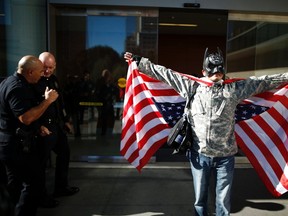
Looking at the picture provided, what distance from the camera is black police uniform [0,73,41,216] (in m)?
3.04

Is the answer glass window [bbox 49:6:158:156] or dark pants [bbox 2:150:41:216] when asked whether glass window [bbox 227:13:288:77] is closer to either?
glass window [bbox 49:6:158:156]

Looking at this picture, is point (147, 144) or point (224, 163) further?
point (147, 144)

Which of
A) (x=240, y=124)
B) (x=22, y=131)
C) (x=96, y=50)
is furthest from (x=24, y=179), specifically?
(x=96, y=50)

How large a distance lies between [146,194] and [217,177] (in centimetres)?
154

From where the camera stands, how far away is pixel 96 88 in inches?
236

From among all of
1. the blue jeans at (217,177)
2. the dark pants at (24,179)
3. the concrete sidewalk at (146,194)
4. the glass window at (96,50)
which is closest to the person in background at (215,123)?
the blue jeans at (217,177)

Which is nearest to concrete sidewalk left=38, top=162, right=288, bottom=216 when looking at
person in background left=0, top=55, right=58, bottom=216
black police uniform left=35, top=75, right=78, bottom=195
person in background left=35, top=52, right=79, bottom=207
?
person in background left=35, top=52, right=79, bottom=207

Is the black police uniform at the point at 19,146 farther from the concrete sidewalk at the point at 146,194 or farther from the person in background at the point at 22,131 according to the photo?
the concrete sidewalk at the point at 146,194

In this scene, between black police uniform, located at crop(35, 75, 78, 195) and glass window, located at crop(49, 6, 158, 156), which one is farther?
glass window, located at crop(49, 6, 158, 156)

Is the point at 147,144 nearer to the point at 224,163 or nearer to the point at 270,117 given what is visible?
the point at 224,163

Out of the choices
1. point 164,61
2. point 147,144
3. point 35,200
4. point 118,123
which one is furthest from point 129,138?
point 164,61

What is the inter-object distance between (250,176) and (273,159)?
1.63 metres

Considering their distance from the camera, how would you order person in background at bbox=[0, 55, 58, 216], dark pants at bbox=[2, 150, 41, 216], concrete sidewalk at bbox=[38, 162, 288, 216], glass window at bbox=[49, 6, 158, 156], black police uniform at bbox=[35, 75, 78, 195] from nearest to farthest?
person in background at bbox=[0, 55, 58, 216] → dark pants at bbox=[2, 150, 41, 216] → black police uniform at bbox=[35, 75, 78, 195] → concrete sidewalk at bbox=[38, 162, 288, 216] → glass window at bbox=[49, 6, 158, 156]

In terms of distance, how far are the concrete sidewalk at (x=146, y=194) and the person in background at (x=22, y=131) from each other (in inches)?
32.3
